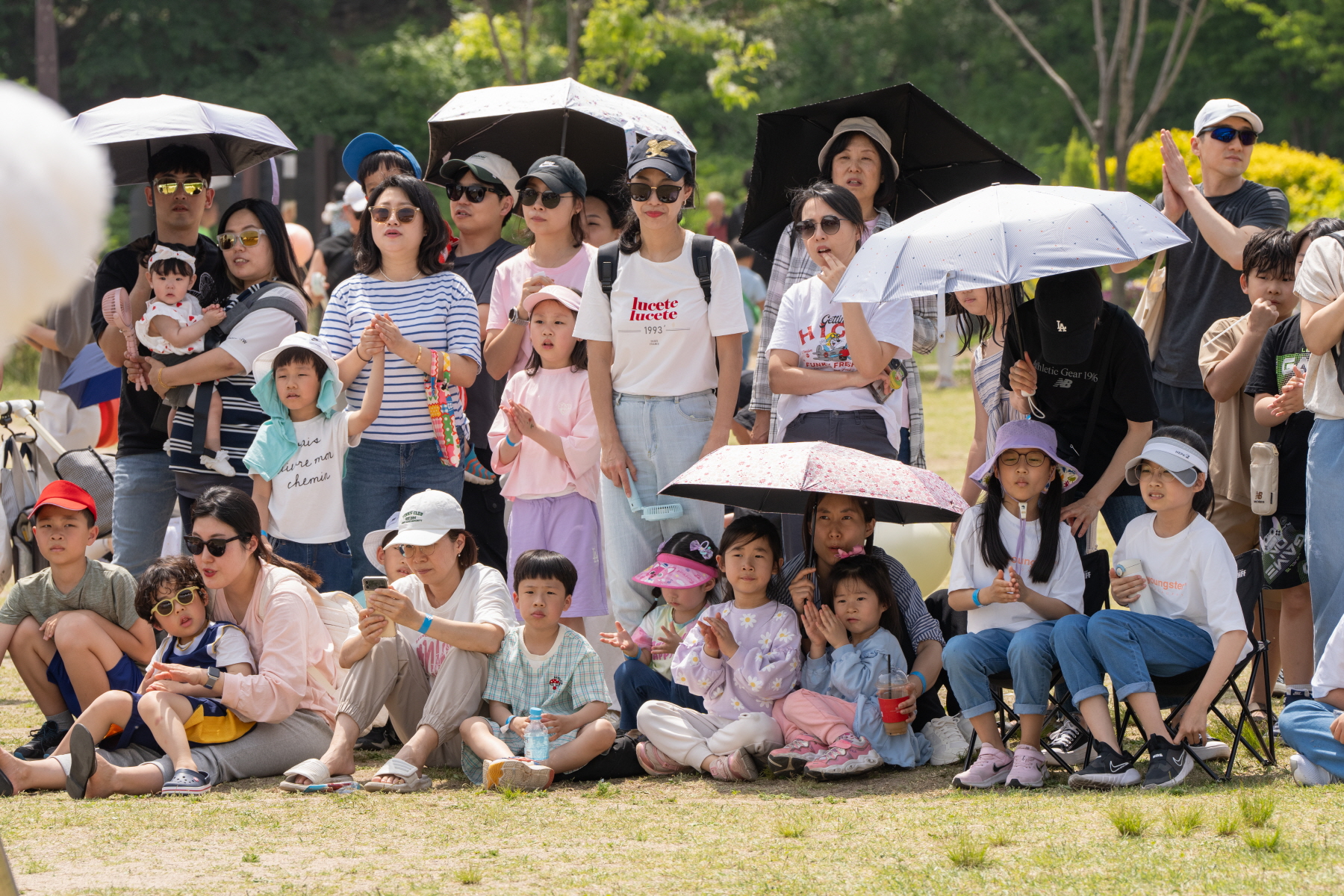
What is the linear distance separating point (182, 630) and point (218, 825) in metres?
0.96

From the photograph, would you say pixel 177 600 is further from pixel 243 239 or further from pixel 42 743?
pixel 243 239

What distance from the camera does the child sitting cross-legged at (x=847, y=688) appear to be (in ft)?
15.6

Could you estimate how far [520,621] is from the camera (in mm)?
5297

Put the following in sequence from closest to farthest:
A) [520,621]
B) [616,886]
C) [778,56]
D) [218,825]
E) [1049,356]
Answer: [616,886] < [218,825] < [1049,356] < [520,621] < [778,56]

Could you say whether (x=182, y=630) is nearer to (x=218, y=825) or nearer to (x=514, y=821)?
(x=218, y=825)

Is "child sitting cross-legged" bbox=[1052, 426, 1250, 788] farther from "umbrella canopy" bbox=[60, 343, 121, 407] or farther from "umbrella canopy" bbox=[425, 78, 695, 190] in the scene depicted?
"umbrella canopy" bbox=[60, 343, 121, 407]

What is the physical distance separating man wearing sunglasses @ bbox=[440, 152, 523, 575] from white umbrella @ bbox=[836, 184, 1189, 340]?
6.65 feet

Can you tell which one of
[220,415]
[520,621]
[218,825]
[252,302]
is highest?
[252,302]

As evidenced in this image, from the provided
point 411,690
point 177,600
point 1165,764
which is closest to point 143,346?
point 177,600

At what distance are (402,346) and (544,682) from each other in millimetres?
1405

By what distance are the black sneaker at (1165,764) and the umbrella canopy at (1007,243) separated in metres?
1.45

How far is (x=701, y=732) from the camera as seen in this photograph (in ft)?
16.2

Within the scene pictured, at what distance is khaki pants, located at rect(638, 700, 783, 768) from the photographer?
4.84 m

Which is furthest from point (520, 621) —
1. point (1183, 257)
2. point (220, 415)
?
point (1183, 257)
